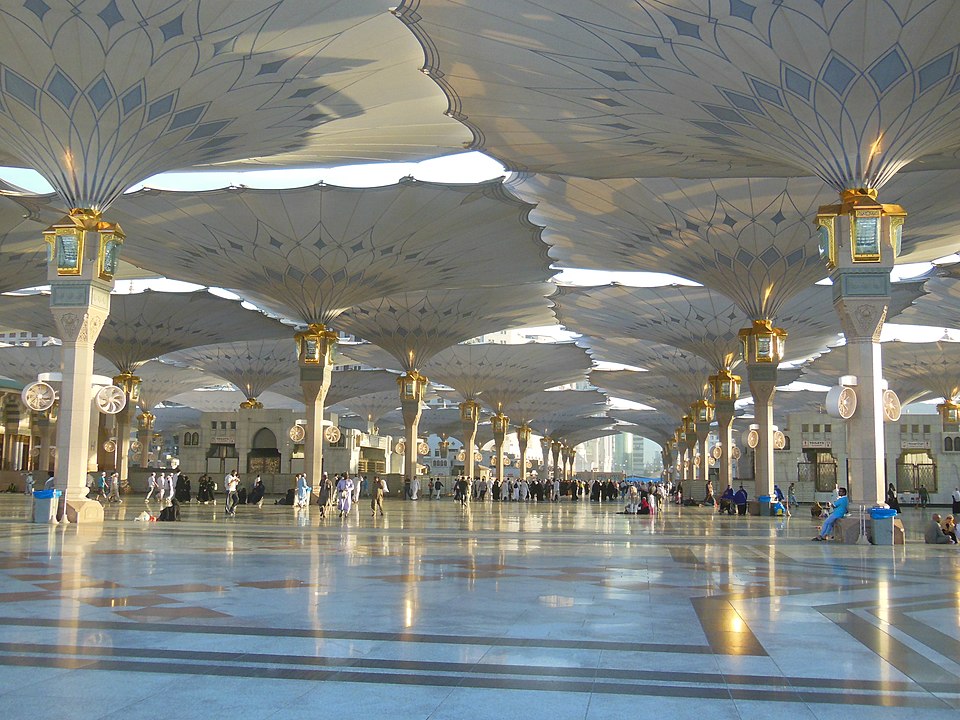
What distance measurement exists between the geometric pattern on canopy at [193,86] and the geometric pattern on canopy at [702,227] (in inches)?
188

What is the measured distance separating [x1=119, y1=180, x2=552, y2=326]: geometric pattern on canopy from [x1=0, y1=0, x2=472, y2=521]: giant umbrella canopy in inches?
121

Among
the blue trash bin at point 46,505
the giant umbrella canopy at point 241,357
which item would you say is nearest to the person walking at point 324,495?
the blue trash bin at point 46,505

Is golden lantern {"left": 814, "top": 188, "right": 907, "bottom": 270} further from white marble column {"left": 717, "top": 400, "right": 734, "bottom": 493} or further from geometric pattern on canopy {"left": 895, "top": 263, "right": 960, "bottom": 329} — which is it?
white marble column {"left": 717, "top": 400, "right": 734, "bottom": 493}

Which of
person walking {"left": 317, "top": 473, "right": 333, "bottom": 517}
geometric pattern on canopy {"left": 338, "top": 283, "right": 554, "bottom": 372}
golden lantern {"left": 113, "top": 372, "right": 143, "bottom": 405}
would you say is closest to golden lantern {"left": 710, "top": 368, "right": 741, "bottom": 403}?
geometric pattern on canopy {"left": 338, "top": 283, "right": 554, "bottom": 372}

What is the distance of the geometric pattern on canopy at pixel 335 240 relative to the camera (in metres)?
Answer: 22.3

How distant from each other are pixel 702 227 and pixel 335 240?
944cm

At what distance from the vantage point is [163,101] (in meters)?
15.5

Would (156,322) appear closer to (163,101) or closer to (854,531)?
(163,101)

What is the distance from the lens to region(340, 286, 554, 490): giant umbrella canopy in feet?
111

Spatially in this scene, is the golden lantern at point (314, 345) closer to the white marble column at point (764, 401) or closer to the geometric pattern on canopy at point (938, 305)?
the white marble column at point (764, 401)

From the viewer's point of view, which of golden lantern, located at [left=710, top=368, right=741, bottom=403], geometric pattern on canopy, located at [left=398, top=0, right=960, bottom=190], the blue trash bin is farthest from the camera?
golden lantern, located at [left=710, top=368, right=741, bottom=403]

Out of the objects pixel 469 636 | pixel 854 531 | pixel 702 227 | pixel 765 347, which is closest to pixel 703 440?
pixel 765 347

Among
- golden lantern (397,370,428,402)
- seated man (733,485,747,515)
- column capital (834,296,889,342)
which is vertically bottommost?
seated man (733,485,747,515)

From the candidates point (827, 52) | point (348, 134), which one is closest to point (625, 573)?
point (827, 52)
